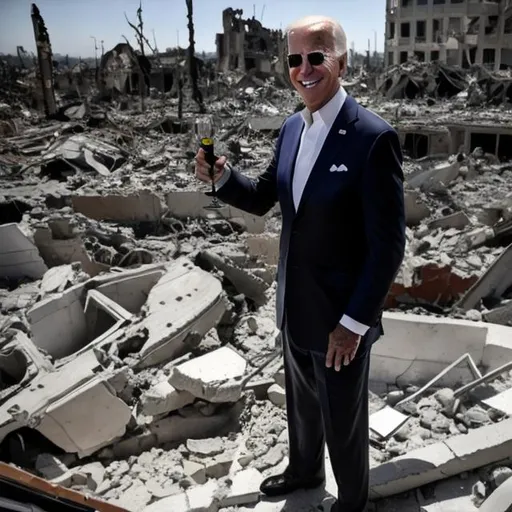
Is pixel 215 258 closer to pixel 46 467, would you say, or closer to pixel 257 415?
pixel 257 415

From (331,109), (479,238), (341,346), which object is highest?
(331,109)


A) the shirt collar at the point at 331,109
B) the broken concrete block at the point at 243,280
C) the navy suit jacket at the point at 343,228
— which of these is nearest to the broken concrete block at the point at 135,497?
the navy suit jacket at the point at 343,228

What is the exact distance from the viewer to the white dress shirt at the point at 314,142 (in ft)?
6.12

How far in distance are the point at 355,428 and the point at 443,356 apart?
1651mm

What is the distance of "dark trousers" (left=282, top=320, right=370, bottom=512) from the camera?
6.72 ft

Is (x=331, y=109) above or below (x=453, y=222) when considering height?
above

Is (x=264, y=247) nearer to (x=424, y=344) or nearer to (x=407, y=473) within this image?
(x=424, y=344)

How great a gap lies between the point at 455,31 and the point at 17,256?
38949 mm

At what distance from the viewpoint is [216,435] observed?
3953 millimetres

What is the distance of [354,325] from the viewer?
1854 mm

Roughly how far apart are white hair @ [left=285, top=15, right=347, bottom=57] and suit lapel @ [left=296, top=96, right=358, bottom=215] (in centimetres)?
19

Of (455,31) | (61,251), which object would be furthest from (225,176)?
(455,31)

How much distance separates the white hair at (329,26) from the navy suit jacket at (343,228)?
0.19 meters

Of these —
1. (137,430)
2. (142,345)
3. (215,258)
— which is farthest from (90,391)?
(215,258)
